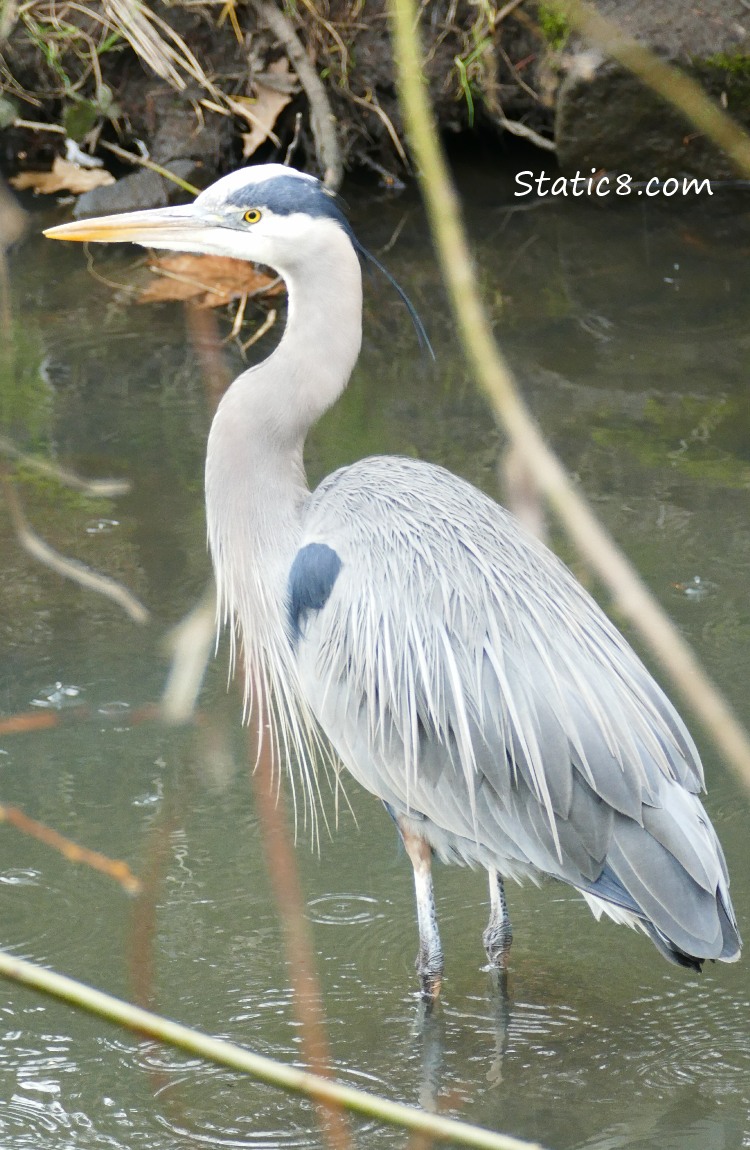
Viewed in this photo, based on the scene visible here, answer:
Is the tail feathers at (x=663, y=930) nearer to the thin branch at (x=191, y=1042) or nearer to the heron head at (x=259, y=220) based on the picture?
the heron head at (x=259, y=220)

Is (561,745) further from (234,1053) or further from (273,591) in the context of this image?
(234,1053)

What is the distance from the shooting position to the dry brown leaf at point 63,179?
24.0 ft

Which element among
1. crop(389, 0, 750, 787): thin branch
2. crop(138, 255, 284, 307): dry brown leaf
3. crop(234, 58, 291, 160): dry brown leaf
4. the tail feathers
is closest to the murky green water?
crop(138, 255, 284, 307): dry brown leaf

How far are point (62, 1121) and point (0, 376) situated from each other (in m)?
3.72

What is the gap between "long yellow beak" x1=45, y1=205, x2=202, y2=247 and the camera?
9.62ft

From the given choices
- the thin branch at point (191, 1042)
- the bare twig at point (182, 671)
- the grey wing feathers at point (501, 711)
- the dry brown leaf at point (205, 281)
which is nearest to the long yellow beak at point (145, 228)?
the grey wing feathers at point (501, 711)

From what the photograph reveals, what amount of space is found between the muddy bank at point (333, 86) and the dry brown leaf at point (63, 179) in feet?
0.55

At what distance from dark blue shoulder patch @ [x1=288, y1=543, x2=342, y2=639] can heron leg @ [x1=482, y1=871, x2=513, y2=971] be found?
72 centimetres

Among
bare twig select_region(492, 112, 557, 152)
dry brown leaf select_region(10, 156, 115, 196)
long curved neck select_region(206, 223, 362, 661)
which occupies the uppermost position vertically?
bare twig select_region(492, 112, 557, 152)

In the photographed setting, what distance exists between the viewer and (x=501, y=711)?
2867 mm

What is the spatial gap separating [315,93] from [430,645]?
15.3ft

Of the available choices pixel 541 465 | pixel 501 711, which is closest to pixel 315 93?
pixel 501 711

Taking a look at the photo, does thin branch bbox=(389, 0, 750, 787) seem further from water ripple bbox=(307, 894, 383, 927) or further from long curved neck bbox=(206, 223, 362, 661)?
water ripple bbox=(307, 894, 383, 927)

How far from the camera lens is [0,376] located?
584 centimetres
